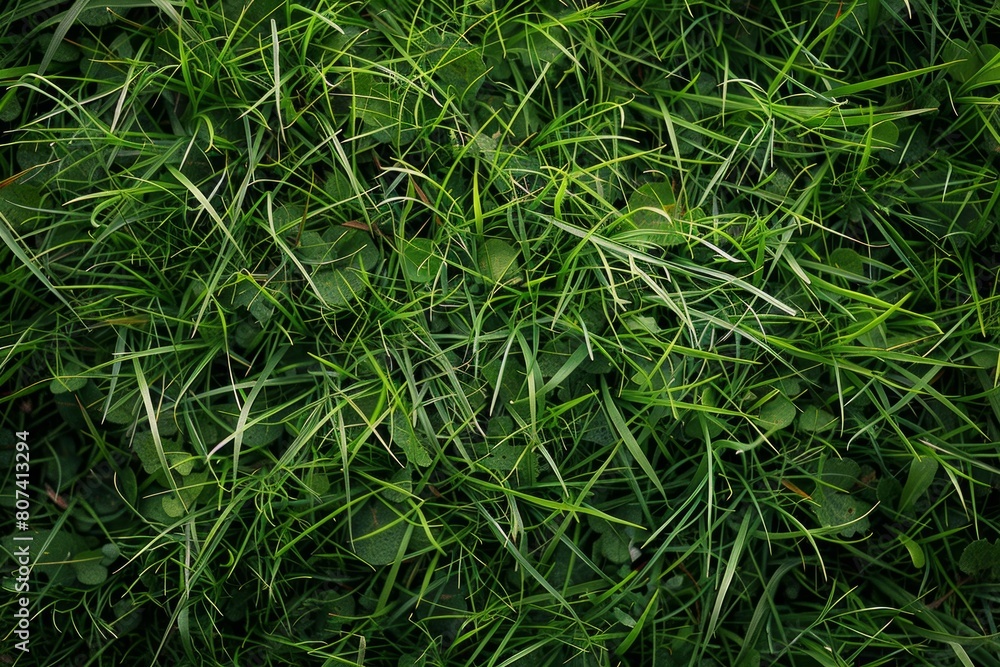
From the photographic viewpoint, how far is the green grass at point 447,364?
1501 mm

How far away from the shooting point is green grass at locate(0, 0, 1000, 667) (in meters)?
1.50

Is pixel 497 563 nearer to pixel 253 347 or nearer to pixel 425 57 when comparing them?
pixel 253 347

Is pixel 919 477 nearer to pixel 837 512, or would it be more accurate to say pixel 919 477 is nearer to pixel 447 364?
pixel 837 512

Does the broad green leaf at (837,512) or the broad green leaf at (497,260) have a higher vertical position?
the broad green leaf at (497,260)

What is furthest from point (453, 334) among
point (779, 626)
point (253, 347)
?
point (779, 626)

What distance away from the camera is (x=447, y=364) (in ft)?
4.93

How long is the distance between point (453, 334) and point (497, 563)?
0.48 m

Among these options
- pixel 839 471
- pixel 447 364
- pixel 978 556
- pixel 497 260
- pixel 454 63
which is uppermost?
pixel 454 63

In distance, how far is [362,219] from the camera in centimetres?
156

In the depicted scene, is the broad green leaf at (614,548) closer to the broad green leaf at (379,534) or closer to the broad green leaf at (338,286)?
the broad green leaf at (379,534)

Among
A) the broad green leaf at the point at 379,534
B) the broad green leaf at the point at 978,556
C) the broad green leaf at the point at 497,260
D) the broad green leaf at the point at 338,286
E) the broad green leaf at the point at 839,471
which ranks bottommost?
the broad green leaf at the point at 978,556

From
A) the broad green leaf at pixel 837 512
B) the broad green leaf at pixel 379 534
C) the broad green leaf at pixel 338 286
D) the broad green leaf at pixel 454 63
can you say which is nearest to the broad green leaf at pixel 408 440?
the broad green leaf at pixel 379 534

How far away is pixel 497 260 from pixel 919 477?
97cm

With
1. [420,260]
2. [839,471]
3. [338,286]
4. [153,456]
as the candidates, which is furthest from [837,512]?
[153,456]
